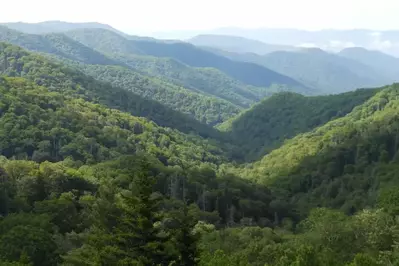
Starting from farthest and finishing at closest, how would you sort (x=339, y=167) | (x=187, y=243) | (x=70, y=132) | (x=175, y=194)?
(x=339, y=167) < (x=70, y=132) < (x=175, y=194) < (x=187, y=243)

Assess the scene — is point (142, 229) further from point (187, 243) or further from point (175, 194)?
point (175, 194)

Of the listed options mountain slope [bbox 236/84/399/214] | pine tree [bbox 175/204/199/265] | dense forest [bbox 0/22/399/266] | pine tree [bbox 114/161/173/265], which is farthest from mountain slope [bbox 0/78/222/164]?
pine tree [bbox 114/161/173/265]

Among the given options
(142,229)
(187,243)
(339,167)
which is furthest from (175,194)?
(142,229)

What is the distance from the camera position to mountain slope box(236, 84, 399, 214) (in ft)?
375

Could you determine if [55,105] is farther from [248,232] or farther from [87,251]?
[87,251]

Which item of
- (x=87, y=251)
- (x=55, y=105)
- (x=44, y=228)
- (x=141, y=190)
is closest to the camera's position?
(x=141, y=190)

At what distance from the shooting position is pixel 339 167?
462ft

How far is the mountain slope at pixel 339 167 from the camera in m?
114

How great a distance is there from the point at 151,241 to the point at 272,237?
116 feet

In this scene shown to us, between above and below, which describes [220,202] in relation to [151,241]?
below

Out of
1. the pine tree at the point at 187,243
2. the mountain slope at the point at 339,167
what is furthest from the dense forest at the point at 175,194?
the mountain slope at the point at 339,167

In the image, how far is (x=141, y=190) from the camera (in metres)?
34.1

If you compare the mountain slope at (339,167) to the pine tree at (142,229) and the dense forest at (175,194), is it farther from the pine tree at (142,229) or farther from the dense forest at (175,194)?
the pine tree at (142,229)

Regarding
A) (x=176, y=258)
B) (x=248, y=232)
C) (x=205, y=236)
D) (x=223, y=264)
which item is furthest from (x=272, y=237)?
(x=176, y=258)
